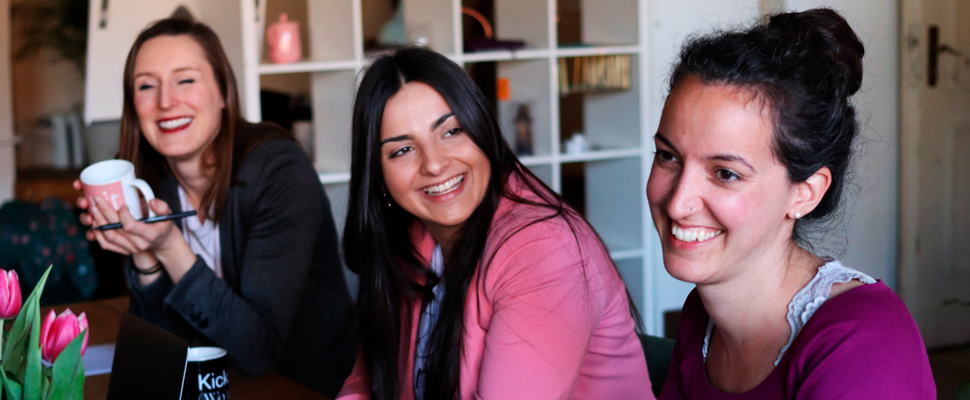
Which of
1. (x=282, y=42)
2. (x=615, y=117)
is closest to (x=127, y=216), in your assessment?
(x=282, y=42)

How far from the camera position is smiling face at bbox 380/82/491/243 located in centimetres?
141

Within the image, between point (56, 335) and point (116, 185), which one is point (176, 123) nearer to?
point (116, 185)

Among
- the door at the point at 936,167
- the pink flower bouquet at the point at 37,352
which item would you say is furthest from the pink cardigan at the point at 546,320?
the door at the point at 936,167

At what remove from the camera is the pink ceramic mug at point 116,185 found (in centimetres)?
161

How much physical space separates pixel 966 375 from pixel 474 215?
2844mm

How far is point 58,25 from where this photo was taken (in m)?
6.09

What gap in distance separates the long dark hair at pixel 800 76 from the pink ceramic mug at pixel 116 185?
1.03 m

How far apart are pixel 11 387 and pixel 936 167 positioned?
3657mm

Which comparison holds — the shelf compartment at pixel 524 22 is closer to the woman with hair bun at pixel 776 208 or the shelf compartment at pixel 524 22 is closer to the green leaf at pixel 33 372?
the woman with hair bun at pixel 776 208

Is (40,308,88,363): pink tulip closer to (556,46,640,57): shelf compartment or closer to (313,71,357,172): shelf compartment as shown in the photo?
(313,71,357,172): shelf compartment

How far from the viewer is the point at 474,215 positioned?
143 cm

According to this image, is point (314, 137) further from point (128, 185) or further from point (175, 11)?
point (128, 185)

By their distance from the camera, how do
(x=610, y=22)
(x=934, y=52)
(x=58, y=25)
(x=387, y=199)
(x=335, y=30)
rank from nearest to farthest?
(x=387, y=199)
(x=335, y=30)
(x=610, y=22)
(x=934, y=52)
(x=58, y=25)

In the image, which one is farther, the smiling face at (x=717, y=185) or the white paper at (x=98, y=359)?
the white paper at (x=98, y=359)
